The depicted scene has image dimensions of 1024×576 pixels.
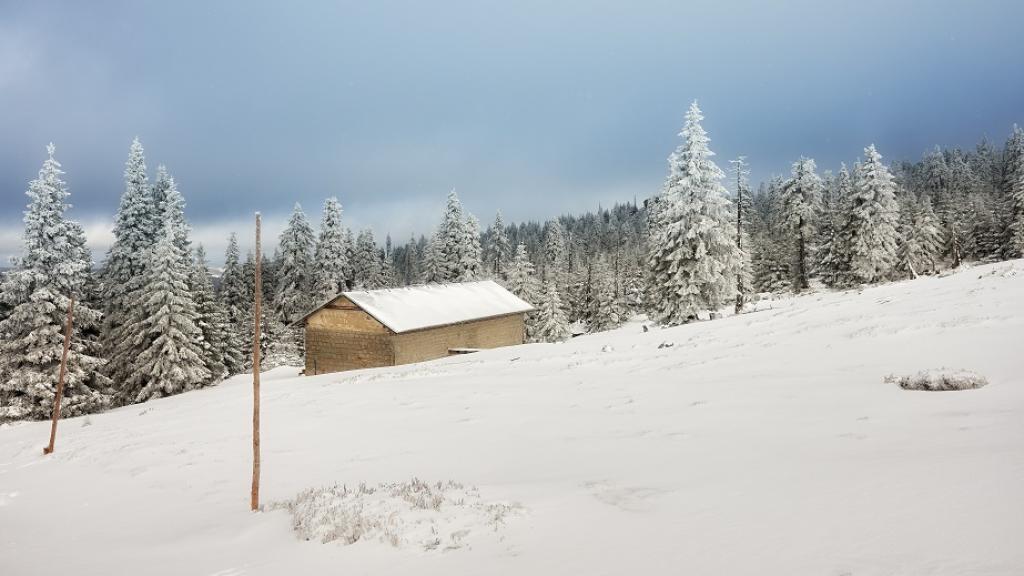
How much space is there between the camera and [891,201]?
5006 cm

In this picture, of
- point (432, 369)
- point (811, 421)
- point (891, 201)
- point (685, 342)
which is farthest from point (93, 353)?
point (891, 201)

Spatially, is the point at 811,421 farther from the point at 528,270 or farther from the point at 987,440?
the point at 528,270

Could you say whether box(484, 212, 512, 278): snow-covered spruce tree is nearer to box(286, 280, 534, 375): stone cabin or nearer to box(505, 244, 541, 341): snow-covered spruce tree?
box(505, 244, 541, 341): snow-covered spruce tree

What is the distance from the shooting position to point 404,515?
6.50 meters

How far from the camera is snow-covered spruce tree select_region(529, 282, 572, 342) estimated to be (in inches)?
2375

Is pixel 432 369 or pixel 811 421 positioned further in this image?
pixel 432 369

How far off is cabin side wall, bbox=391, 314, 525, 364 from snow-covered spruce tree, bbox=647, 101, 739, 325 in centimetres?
1240

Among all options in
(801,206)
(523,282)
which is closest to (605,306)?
(523,282)

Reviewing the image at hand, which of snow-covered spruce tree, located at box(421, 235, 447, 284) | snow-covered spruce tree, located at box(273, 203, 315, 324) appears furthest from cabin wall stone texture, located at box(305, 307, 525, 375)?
snow-covered spruce tree, located at box(273, 203, 315, 324)

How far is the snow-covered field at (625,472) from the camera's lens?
182 inches

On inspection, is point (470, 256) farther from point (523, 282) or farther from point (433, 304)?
point (433, 304)

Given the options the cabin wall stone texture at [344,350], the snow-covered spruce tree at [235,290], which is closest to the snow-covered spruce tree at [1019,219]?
the cabin wall stone texture at [344,350]

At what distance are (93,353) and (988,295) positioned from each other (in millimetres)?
46222

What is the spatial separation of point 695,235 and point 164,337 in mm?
35130
